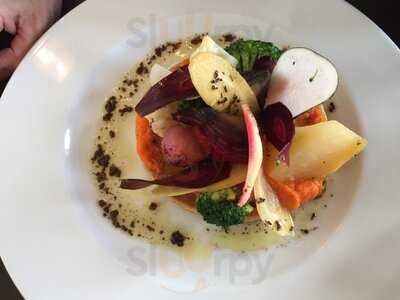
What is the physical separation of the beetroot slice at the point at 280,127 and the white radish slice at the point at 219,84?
58 millimetres

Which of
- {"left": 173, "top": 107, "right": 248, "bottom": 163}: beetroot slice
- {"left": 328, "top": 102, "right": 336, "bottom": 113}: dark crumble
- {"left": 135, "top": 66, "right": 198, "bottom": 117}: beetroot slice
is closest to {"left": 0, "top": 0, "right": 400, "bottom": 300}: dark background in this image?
{"left": 328, "top": 102, "right": 336, "bottom": 113}: dark crumble

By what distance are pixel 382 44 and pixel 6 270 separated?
4.88 feet

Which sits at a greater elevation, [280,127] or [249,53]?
[249,53]

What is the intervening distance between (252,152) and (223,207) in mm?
220

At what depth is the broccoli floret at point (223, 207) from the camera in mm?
1882

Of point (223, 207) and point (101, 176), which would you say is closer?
point (223, 207)

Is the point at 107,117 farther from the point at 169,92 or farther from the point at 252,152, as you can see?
the point at 252,152

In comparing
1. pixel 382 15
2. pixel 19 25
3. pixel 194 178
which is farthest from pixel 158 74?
pixel 382 15

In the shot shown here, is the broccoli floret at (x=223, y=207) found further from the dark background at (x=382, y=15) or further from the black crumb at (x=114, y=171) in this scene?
the dark background at (x=382, y=15)

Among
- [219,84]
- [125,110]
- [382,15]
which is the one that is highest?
[382,15]

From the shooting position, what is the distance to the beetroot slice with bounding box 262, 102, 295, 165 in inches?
71.3

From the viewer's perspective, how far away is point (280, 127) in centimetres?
183

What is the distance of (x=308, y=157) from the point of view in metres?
1.90

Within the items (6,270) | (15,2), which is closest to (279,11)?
(15,2)
